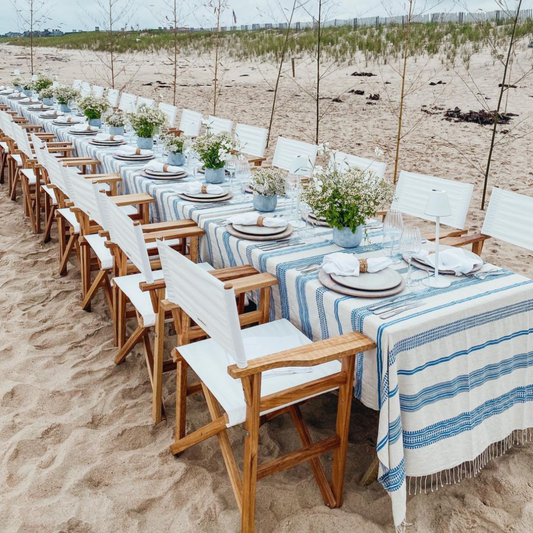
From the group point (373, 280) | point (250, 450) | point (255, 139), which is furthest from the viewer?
point (255, 139)

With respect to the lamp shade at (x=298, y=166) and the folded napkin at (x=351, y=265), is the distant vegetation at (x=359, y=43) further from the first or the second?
the folded napkin at (x=351, y=265)

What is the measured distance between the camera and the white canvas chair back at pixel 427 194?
3.13 meters

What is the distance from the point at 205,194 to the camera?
10.4 ft

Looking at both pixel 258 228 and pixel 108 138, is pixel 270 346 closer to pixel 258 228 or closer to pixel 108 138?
pixel 258 228

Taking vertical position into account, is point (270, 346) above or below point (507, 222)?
below

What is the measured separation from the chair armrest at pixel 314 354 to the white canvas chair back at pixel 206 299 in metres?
0.04

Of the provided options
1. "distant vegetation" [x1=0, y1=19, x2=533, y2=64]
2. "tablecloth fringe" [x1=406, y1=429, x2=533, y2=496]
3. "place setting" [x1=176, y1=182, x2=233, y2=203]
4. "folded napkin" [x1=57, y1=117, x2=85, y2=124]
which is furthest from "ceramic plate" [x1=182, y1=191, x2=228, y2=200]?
"distant vegetation" [x1=0, y1=19, x2=533, y2=64]

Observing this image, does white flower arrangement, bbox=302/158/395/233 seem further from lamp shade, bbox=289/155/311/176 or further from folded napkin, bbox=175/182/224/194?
folded napkin, bbox=175/182/224/194

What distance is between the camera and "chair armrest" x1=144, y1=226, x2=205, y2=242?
2.73 metres

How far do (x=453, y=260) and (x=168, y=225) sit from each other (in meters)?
1.45

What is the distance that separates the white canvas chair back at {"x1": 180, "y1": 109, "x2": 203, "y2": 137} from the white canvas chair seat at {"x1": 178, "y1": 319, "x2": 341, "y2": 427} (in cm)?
395

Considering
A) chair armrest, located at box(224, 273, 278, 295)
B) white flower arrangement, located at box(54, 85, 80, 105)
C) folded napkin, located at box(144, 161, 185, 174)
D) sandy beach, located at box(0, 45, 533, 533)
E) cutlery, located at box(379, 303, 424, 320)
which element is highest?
white flower arrangement, located at box(54, 85, 80, 105)

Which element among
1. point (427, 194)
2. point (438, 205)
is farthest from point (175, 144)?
point (438, 205)

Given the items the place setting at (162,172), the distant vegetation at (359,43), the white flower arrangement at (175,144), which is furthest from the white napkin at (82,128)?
the distant vegetation at (359,43)
